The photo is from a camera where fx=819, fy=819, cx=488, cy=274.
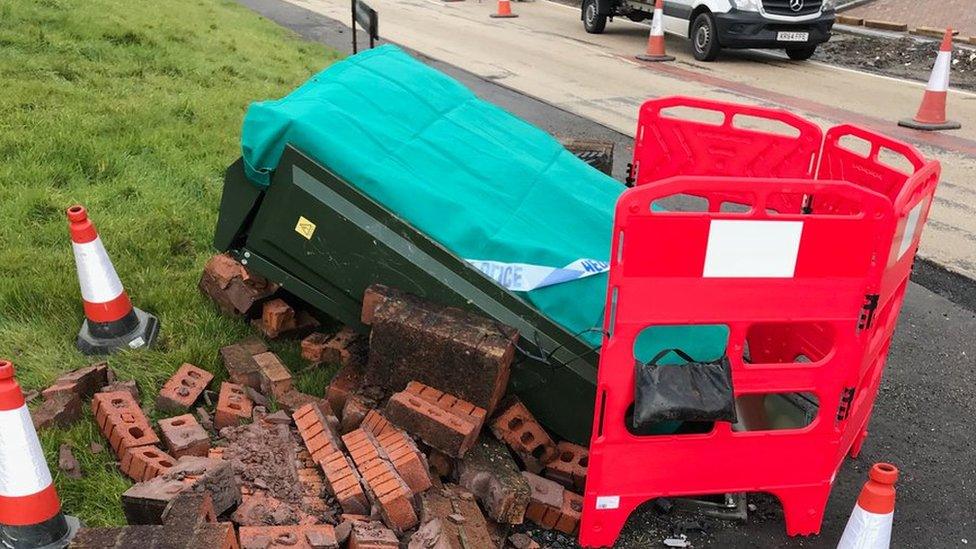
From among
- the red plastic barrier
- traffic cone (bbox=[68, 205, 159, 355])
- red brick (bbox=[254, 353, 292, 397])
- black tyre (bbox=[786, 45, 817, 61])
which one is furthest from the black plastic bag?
black tyre (bbox=[786, 45, 817, 61])

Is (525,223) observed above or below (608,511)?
above

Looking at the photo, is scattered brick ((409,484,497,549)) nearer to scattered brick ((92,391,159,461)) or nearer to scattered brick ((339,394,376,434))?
scattered brick ((339,394,376,434))

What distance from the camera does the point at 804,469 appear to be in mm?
3303

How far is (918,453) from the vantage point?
3.95 m

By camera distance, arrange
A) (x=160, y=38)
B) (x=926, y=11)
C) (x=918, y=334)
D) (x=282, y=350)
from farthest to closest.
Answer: (x=926, y=11) < (x=160, y=38) < (x=918, y=334) < (x=282, y=350)

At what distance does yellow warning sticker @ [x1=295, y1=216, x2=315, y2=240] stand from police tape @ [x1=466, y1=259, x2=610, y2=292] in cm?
72

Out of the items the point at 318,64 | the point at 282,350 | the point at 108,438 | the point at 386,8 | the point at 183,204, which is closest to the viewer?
the point at 108,438

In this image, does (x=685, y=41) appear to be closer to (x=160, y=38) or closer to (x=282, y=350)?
(x=160, y=38)

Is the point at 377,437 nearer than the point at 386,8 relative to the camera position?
Yes

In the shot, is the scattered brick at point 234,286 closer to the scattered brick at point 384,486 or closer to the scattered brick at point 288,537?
the scattered brick at point 384,486

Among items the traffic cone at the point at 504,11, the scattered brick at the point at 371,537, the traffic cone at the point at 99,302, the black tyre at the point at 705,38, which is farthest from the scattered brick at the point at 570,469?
the traffic cone at the point at 504,11

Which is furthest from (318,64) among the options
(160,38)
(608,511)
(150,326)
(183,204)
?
(608,511)

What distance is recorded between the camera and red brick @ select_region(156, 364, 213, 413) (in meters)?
3.68

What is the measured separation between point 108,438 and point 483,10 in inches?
800
